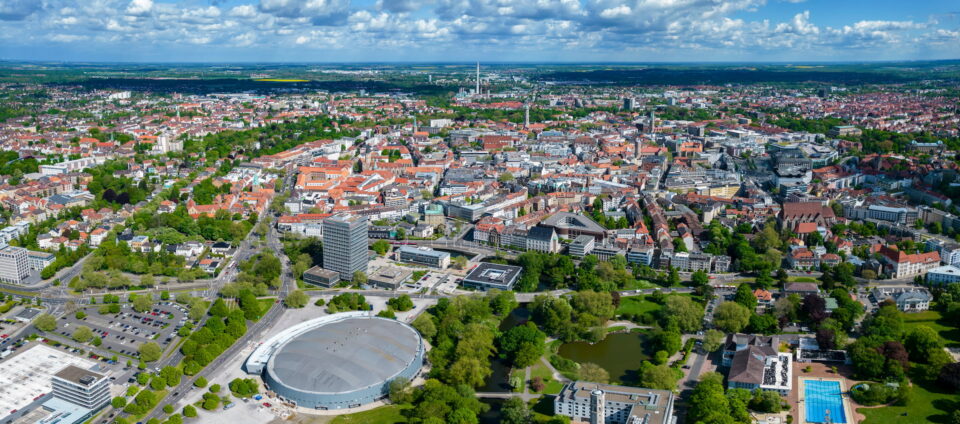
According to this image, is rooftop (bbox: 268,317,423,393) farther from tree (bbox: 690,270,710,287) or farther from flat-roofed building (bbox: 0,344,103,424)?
tree (bbox: 690,270,710,287)

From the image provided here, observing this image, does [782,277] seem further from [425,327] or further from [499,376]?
[425,327]

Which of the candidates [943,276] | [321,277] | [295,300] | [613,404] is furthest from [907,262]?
[295,300]

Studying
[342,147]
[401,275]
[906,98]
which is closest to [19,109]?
[342,147]

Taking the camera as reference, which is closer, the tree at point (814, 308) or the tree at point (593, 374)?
the tree at point (593, 374)

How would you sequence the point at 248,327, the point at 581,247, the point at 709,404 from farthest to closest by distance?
1. the point at 581,247
2. the point at 248,327
3. the point at 709,404

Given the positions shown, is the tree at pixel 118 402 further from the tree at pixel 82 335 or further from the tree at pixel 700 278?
the tree at pixel 700 278

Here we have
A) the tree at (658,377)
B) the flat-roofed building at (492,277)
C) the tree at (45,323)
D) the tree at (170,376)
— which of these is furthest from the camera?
the flat-roofed building at (492,277)

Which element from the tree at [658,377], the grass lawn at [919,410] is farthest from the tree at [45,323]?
the grass lawn at [919,410]
